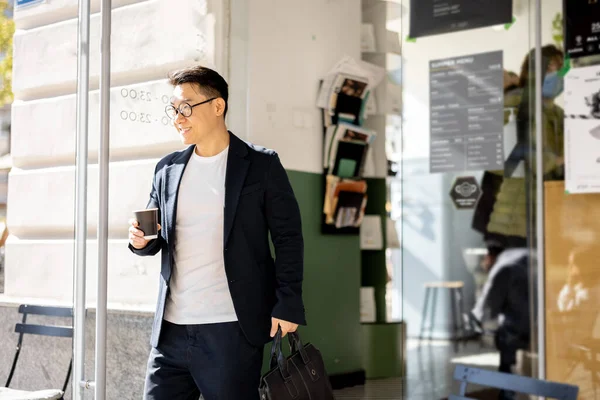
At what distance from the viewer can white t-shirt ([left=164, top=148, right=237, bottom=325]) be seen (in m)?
2.91

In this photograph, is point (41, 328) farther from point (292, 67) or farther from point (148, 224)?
point (292, 67)

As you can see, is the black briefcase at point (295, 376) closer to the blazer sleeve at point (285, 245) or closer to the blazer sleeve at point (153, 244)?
the blazer sleeve at point (285, 245)

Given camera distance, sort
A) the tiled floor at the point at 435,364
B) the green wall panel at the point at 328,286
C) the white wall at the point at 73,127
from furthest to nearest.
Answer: the green wall panel at the point at 328,286 → the tiled floor at the point at 435,364 → the white wall at the point at 73,127

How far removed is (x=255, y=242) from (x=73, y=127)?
1.82 meters

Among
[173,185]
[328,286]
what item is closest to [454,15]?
[328,286]

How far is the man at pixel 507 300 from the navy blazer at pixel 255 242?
1817 mm

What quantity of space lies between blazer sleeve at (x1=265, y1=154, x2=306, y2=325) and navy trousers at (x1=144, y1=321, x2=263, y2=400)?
8.2 inches

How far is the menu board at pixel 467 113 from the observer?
→ 4371mm

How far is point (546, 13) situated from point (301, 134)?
Result: 1587 millimetres

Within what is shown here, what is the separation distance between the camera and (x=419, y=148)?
183 inches

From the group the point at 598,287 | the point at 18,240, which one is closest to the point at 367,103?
the point at 598,287

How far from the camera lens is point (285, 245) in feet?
9.57

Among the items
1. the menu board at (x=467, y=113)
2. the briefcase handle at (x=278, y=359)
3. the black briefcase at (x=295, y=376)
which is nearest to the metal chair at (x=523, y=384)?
Result: the black briefcase at (x=295, y=376)

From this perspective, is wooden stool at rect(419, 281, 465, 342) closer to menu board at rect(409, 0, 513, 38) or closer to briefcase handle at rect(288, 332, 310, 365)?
menu board at rect(409, 0, 513, 38)
